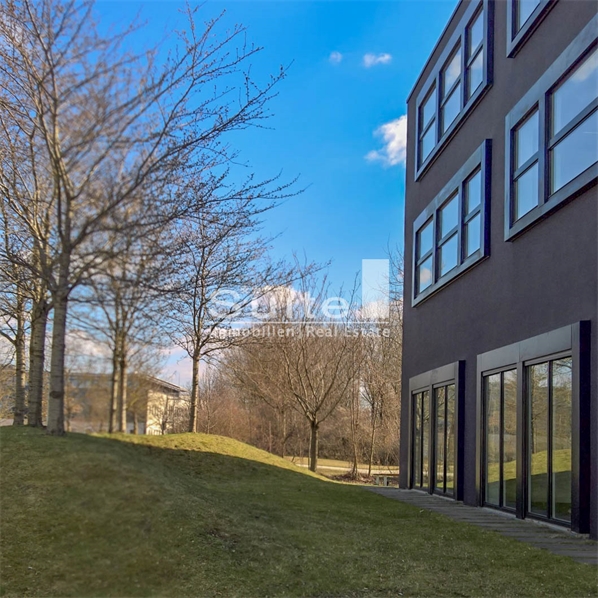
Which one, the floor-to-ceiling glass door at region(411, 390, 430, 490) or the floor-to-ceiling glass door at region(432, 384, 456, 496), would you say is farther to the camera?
the floor-to-ceiling glass door at region(411, 390, 430, 490)

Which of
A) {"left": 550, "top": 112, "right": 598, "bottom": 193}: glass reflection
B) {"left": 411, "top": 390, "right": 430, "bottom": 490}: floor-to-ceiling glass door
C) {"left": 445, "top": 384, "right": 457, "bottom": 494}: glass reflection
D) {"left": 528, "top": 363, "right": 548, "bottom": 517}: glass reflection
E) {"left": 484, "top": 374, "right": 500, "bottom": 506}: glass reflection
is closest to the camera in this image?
{"left": 550, "top": 112, "right": 598, "bottom": 193}: glass reflection

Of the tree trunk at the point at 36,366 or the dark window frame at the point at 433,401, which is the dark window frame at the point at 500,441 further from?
the tree trunk at the point at 36,366

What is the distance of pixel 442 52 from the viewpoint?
43.8 feet

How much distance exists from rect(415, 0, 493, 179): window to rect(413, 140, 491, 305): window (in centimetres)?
Answer: 117

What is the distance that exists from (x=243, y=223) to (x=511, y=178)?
16.5 ft

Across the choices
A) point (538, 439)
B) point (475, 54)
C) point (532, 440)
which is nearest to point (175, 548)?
point (538, 439)

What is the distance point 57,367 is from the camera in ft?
14.0

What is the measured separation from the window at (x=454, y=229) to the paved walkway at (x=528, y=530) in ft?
13.2

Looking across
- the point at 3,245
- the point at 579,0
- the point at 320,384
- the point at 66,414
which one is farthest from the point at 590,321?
→ the point at 320,384

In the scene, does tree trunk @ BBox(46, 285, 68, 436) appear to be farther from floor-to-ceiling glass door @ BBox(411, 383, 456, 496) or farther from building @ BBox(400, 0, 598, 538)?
floor-to-ceiling glass door @ BBox(411, 383, 456, 496)

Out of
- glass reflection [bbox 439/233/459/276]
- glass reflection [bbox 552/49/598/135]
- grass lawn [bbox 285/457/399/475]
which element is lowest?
grass lawn [bbox 285/457/399/475]

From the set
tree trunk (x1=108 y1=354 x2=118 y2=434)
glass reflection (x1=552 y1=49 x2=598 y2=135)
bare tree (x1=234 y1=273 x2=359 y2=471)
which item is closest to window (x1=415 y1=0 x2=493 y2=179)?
glass reflection (x1=552 y1=49 x2=598 y2=135)

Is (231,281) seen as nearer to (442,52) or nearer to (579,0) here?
(579,0)

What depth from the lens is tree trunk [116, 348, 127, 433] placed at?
12.6 ft
